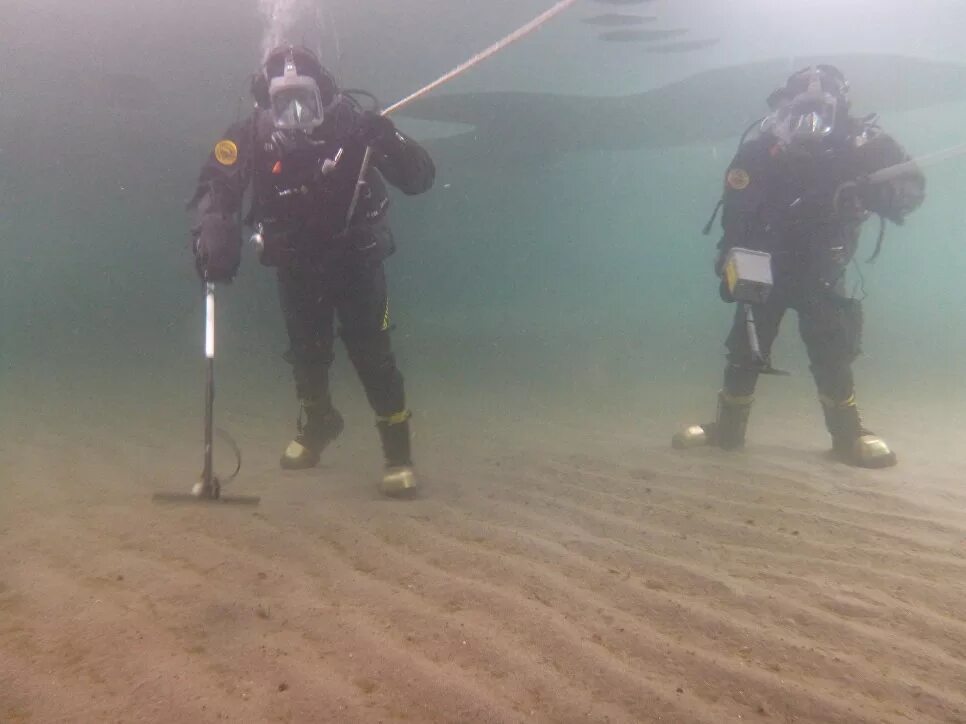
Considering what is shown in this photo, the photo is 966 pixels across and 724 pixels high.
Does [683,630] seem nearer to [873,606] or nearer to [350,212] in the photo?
[873,606]

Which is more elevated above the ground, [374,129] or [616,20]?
[616,20]

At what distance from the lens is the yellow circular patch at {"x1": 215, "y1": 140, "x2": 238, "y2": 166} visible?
397cm

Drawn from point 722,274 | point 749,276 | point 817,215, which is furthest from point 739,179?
point 749,276

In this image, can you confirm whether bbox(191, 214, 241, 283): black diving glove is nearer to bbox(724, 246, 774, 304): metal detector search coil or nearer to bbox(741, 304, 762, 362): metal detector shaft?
bbox(724, 246, 774, 304): metal detector search coil

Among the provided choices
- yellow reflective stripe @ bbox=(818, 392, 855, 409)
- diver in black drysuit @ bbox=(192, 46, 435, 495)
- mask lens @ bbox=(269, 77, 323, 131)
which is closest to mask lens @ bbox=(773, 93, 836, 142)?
yellow reflective stripe @ bbox=(818, 392, 855, 409)

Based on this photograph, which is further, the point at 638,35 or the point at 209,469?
the point at 638,35

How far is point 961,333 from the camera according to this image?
64.8 feet

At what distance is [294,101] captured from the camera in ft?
12.9

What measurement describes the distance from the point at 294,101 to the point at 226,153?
592 mm

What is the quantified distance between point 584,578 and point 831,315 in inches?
142

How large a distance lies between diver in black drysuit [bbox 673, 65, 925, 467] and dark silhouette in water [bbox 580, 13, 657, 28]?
7.09 metres

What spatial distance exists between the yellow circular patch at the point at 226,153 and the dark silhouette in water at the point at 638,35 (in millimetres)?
10276

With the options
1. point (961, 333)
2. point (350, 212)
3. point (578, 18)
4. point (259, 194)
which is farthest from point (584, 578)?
point (961, 333)

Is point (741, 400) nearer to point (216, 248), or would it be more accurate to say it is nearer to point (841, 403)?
point (841, 403)
